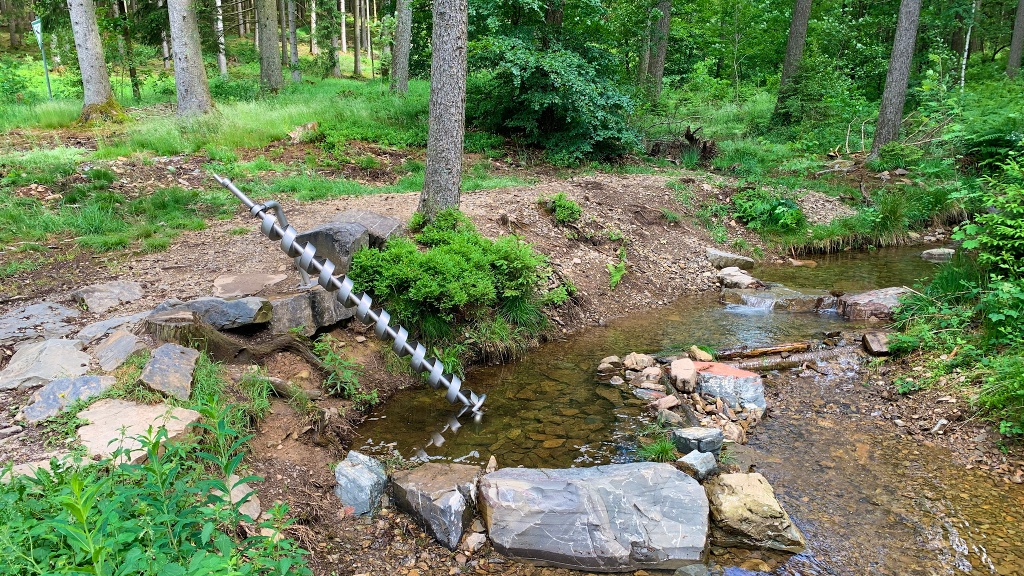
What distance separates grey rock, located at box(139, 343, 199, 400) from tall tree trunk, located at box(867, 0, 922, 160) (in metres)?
14.4

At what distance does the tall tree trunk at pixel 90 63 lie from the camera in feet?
36.2

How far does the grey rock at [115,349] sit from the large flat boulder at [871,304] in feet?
Result: 26.2

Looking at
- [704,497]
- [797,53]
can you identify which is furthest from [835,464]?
[797,53]

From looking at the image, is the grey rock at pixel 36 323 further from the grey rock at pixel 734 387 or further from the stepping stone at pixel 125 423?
the grey rock at pixel 734 387

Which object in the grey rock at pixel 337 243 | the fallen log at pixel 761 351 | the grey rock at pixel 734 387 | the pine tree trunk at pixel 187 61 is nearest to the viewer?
the grey rock at pixel 734 387

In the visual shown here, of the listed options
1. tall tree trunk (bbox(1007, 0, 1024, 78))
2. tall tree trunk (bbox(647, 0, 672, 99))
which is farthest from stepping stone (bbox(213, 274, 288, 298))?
tall tree trunk (bbox(1007, 0, 1024, 78))

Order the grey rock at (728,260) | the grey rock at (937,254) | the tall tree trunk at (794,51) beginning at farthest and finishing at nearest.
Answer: the tall tree trunk at (794,51) → the grey rock at (937,254) → the grey rock at (728,260)

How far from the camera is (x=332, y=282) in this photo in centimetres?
450

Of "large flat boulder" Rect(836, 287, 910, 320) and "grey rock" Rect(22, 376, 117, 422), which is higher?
"grey rock" Rect(22, 376, 117, 422)

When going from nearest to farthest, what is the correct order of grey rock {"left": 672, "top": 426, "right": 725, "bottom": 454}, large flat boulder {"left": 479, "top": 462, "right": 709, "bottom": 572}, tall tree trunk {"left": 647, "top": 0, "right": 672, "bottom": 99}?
large flat boulder {"left": 479, "top": 462, "right": 709, "bottom": 572}
grey rock {"left": 672, "top": 426, "right": 725, "bottom": 454}
tall tree trunk {"left": 647, "top": 0, "right": 672, "bottom": 99}

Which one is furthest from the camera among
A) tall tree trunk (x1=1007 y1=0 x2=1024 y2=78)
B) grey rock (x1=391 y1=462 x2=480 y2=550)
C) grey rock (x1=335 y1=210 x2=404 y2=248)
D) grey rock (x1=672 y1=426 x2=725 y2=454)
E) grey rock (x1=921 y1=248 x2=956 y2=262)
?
tall tree trunk (x1=1007 y1=0 x2=1024 y2=78)

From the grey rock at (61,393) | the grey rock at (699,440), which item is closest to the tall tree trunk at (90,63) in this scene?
the grey rock at (61,393)

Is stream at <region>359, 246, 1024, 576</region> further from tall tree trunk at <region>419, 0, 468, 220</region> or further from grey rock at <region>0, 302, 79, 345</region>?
grey rock at <region>0, 302, 79, 345</region>

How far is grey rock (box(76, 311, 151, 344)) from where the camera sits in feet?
15.9
